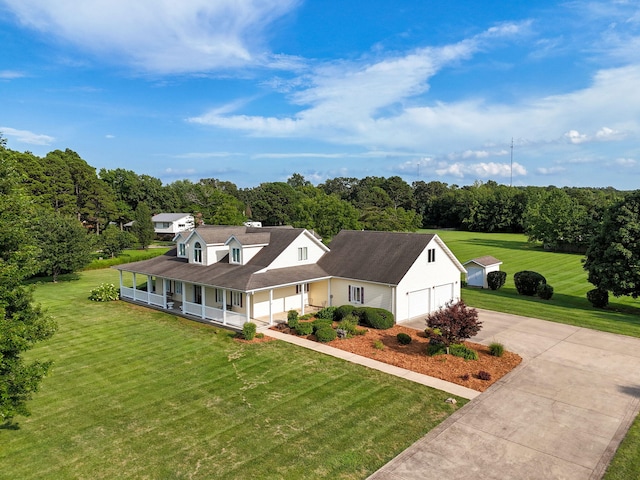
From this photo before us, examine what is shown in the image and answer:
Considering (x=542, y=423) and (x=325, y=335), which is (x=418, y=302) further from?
(x=542, y=423)

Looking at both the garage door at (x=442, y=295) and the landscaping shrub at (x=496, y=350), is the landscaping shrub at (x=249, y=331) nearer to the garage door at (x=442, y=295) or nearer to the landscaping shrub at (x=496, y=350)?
the landscaping shrub at (x=496, y=350)

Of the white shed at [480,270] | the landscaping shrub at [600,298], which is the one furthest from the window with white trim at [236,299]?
the landscaping shrub at [600,298]

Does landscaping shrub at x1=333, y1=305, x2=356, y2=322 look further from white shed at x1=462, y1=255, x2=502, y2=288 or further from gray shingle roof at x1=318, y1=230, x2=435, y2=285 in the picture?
white shed at x1=462, y1=255, x2=502, y2=288

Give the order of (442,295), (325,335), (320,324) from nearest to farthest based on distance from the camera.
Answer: (325,335)
(320,324)
(442,295)

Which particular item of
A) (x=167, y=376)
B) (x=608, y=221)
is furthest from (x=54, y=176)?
(x=608, y=221)

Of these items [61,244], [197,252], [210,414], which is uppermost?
[61,244]

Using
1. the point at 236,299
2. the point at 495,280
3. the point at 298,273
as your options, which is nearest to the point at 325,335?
the point at 298,273

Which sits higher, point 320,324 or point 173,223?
point 173,223
